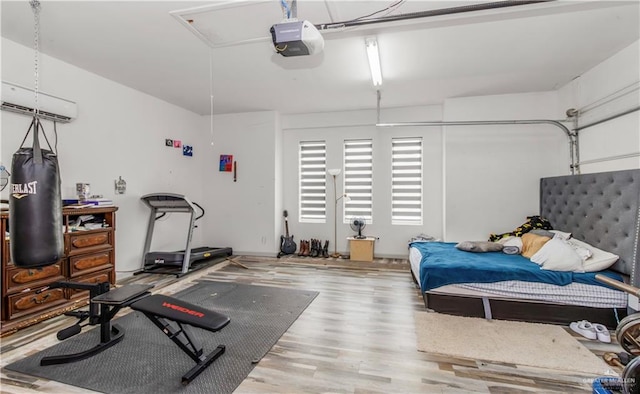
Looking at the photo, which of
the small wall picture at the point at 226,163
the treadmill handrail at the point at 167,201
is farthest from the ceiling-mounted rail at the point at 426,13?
the small wall picture at the point at 226,163

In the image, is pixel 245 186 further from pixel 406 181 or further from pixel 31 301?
pixel 31 301

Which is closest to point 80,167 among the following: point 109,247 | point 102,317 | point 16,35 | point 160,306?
point 109,247

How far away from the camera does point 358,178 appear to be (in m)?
5.89

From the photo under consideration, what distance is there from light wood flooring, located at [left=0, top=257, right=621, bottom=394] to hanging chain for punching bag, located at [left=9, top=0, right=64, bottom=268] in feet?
2.92

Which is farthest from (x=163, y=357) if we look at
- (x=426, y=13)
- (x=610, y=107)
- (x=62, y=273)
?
(x=610, y=107)

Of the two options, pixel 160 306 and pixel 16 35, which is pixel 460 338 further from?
pixel 16 35

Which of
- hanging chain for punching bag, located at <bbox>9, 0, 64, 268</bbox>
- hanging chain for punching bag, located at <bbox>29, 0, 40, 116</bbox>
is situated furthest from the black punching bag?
hanging chain for punching bag, located at <bbox>29, 0, 40, 116</bbox>

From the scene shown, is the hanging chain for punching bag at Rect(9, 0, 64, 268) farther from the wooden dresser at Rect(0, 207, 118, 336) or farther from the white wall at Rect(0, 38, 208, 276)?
the white wall at Rect(0, 38, 208, 276)

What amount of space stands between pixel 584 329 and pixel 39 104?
20.0 feet

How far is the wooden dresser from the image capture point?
8.75ft

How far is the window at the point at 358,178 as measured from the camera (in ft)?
19.2

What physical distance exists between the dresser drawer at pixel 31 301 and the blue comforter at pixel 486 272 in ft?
13.4

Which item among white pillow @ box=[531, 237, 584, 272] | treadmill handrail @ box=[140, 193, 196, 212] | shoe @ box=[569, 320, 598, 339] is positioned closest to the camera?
shoe @ box=[569, 320, 598, 339]

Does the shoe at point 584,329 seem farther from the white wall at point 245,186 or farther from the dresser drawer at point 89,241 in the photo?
the dresser drawer at point 89,241
